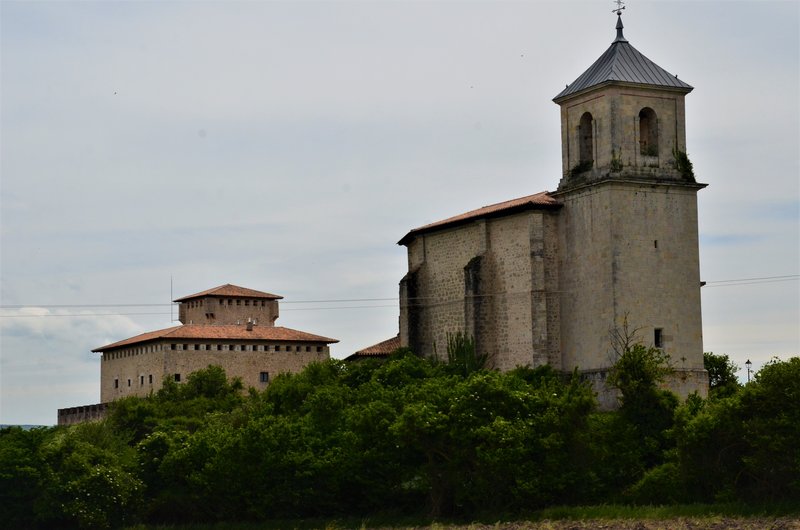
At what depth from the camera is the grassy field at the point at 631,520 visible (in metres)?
48.8

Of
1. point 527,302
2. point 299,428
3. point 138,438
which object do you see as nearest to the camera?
point 299,428

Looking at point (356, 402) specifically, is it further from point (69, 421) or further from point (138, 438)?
point (69, 421)

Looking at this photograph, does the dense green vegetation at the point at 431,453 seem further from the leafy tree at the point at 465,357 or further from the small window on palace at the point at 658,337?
the small window on palace at the point at 658,337

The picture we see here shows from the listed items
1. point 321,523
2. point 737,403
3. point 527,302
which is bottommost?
point 321,523

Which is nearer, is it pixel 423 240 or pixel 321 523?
pixel 321 523

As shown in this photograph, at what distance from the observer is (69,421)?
317ft

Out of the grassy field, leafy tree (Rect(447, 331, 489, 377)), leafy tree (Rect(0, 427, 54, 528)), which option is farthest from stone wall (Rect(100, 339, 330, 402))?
the grassy field

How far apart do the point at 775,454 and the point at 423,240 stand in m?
24.3

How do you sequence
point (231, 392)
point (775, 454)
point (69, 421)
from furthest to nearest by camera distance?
point (69, 421)
point (231, 392)
point (775, 454)

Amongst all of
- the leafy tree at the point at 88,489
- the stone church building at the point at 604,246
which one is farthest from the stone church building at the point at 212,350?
the leafy tree at the point at 88,489

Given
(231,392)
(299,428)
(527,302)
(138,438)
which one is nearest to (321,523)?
(299,428)

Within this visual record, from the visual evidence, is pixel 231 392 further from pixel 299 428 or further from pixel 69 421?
pixel 299 428

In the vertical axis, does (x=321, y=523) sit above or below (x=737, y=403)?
below

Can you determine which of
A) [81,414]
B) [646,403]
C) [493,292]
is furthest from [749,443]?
[81,414]
